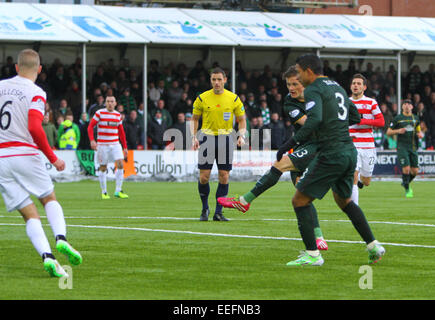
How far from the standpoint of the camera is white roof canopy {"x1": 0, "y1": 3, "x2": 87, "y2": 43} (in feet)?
94.5

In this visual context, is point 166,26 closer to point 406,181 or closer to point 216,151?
point 406,181

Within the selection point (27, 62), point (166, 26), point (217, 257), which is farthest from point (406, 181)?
point (27, 62)

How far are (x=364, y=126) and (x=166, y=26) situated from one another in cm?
1748

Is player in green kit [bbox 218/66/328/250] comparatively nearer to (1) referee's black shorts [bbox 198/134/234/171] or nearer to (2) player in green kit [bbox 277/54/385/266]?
(2) player in green kit [bbox 277/54/385/266]

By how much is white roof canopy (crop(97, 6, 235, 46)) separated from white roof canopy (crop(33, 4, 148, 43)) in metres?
0.48

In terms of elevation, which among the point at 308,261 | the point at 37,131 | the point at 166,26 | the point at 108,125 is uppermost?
the point at 37,131

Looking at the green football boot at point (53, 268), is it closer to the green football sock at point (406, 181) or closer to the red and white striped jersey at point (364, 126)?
the red and white striped jersey at point (364, 126)

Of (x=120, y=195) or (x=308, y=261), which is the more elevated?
(x=308, y=261)

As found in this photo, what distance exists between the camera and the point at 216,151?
14820 mm

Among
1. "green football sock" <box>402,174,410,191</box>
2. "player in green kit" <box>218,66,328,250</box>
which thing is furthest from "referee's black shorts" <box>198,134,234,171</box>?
"green football sock" <box>402,174,410,191</box>

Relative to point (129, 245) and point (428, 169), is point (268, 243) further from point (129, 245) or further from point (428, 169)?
point (428, 169)

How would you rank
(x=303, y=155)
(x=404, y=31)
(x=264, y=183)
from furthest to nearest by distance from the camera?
1. (x=404, y=31)
2. (x=303, y=155)
3. (x=264, y=183)

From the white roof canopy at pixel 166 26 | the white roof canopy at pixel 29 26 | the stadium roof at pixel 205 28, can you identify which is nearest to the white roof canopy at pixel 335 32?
the stadium roof at pixel 205 28
